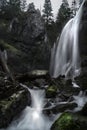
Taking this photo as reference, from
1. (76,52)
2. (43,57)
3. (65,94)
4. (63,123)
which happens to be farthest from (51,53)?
(63,123)

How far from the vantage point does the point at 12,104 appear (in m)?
15.4

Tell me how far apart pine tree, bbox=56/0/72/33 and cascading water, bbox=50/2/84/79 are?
10246mm

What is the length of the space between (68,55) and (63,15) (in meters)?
29.2

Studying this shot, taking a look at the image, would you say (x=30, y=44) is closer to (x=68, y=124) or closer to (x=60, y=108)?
(x=60, y=108)

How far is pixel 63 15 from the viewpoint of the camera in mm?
63469

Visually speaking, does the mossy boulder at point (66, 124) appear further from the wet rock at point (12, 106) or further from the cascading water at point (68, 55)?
the cascading water at point (68, 55)

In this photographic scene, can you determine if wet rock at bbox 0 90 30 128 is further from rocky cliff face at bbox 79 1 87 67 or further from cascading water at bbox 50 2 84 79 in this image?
rocky cliff face at bbox 79 1 87 67

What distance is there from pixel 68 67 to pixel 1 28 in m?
20.9

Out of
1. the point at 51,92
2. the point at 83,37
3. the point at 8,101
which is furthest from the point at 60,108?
the point at 83,37

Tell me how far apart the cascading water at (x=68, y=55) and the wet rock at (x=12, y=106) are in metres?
15.3

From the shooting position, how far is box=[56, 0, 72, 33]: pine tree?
5408 centimetres

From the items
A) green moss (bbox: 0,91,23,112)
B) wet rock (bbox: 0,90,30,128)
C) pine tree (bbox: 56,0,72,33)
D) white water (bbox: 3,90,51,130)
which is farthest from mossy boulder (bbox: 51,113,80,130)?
pine tree (bbox: 56,0,72,33)

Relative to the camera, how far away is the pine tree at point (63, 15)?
177ft

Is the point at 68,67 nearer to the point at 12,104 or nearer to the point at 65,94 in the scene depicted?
the point at 65,94
